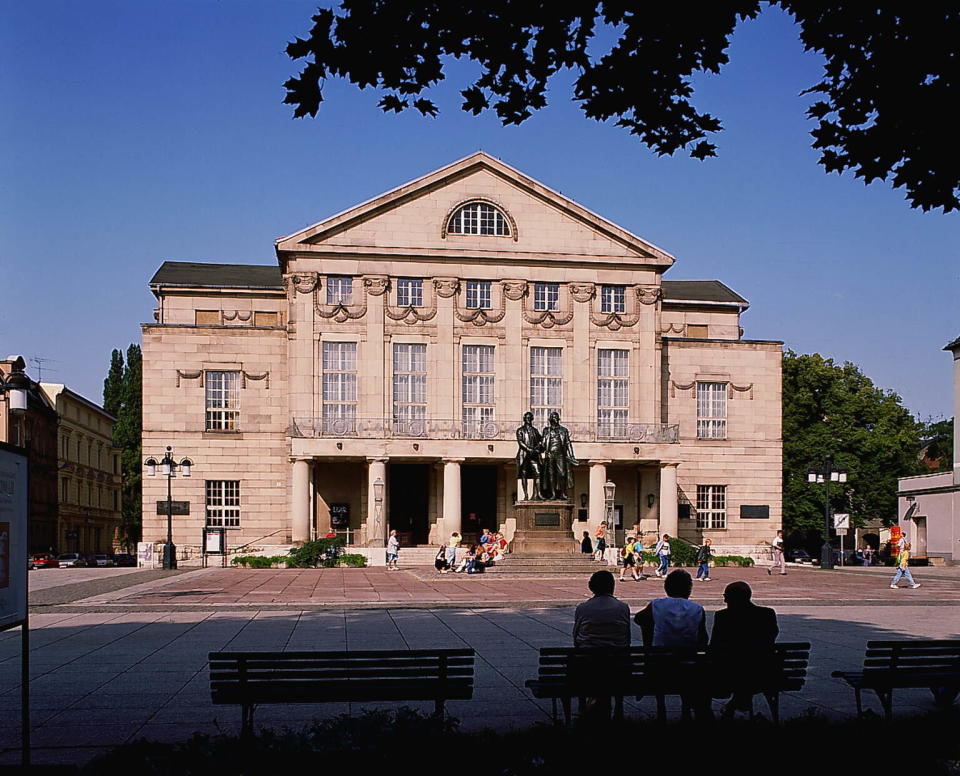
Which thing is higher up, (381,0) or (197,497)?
(381,0)

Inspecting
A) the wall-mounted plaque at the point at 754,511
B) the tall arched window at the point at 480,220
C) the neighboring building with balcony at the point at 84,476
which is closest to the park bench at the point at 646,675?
the tall arched window at the point at 480,220

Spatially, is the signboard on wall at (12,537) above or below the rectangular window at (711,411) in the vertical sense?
below

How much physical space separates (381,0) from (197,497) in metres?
52.8

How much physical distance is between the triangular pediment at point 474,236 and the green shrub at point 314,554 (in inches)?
609

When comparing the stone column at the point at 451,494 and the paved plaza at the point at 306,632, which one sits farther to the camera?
the stone column at the point at 451,494

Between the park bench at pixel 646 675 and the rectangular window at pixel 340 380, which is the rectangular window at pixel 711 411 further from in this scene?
the park bench at pixel 646 675

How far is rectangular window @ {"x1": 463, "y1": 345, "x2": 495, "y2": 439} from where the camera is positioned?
6172cm

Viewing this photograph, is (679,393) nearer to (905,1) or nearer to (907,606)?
(907,606)

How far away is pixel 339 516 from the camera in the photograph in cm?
6188

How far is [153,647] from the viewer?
1864cm

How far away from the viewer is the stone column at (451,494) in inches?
2302

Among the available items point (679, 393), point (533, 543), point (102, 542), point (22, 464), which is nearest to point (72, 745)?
point (22, 464)

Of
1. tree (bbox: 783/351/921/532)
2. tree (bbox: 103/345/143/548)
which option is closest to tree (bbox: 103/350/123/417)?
tree (bbox: 103/345/143/548)

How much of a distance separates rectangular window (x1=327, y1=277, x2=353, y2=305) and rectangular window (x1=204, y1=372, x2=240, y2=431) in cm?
639
